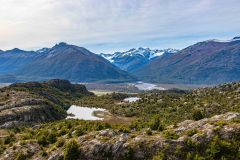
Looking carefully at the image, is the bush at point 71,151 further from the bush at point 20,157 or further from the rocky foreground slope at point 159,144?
the bush at point 20,157

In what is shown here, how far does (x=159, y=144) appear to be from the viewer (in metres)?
59.6

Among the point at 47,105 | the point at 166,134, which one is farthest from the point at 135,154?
the point at 47,105

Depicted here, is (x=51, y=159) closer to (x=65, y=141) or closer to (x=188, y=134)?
(x=65, y=141)

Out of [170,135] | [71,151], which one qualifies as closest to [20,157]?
[71,151]

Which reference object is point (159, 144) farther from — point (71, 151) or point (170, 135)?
point (71, 151)

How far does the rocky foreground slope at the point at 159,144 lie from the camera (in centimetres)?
5631

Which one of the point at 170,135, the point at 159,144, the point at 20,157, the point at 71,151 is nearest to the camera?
the point at 159,144

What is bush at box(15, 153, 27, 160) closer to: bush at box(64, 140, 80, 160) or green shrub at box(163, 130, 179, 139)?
bush at box(64, 140, 80, 160)

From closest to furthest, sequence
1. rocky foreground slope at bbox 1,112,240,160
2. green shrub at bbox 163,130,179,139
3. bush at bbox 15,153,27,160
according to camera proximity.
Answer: rocky foreground slope at bbox 1,112,240,160 → green shrub at bbox 163,130,179,139 → bush at bbox 15,153,27,160

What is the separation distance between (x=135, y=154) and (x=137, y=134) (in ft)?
20.0

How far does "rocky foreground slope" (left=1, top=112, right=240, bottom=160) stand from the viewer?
A: 56312 millimetres

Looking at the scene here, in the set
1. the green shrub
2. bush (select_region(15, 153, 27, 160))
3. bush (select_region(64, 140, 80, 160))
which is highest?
the green shrub

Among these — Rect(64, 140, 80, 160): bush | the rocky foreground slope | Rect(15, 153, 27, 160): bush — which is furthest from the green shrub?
Rect(15, 153, 27, 160): bush

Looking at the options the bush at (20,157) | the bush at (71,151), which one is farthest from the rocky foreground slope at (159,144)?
the bush at (20,157)
